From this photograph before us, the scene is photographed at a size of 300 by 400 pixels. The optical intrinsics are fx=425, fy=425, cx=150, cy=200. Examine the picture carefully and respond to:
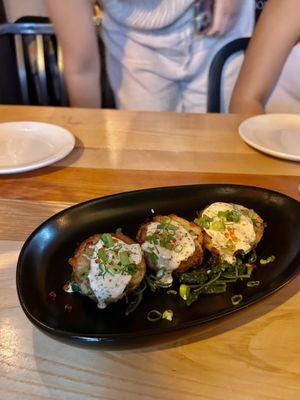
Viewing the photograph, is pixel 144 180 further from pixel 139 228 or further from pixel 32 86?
pixel 32 86

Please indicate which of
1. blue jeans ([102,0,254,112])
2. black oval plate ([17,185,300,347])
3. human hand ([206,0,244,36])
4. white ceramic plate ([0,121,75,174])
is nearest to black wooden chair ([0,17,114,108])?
blue jeans ([102,0,254,112])

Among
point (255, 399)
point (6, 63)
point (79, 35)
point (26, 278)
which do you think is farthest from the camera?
point (6, 63)

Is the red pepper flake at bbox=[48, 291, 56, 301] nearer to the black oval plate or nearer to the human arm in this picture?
the black oval plate

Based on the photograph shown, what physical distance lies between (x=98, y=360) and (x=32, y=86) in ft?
7.40

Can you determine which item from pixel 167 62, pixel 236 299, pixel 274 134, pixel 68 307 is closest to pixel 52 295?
pixel 68 307

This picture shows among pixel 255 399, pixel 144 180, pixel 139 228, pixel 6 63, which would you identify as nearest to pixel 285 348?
pixel 255 399

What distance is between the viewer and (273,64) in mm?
1547

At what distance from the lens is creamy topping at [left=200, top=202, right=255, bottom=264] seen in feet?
2.36

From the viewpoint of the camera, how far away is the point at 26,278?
65cm

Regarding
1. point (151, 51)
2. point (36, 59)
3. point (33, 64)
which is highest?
point (151, 51)

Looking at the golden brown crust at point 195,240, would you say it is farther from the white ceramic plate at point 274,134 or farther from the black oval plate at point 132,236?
the white ceramic plate at point 274,134

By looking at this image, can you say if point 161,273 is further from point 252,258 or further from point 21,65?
point 21,65

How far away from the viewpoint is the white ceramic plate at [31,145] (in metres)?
1.04

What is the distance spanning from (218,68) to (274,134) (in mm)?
553
